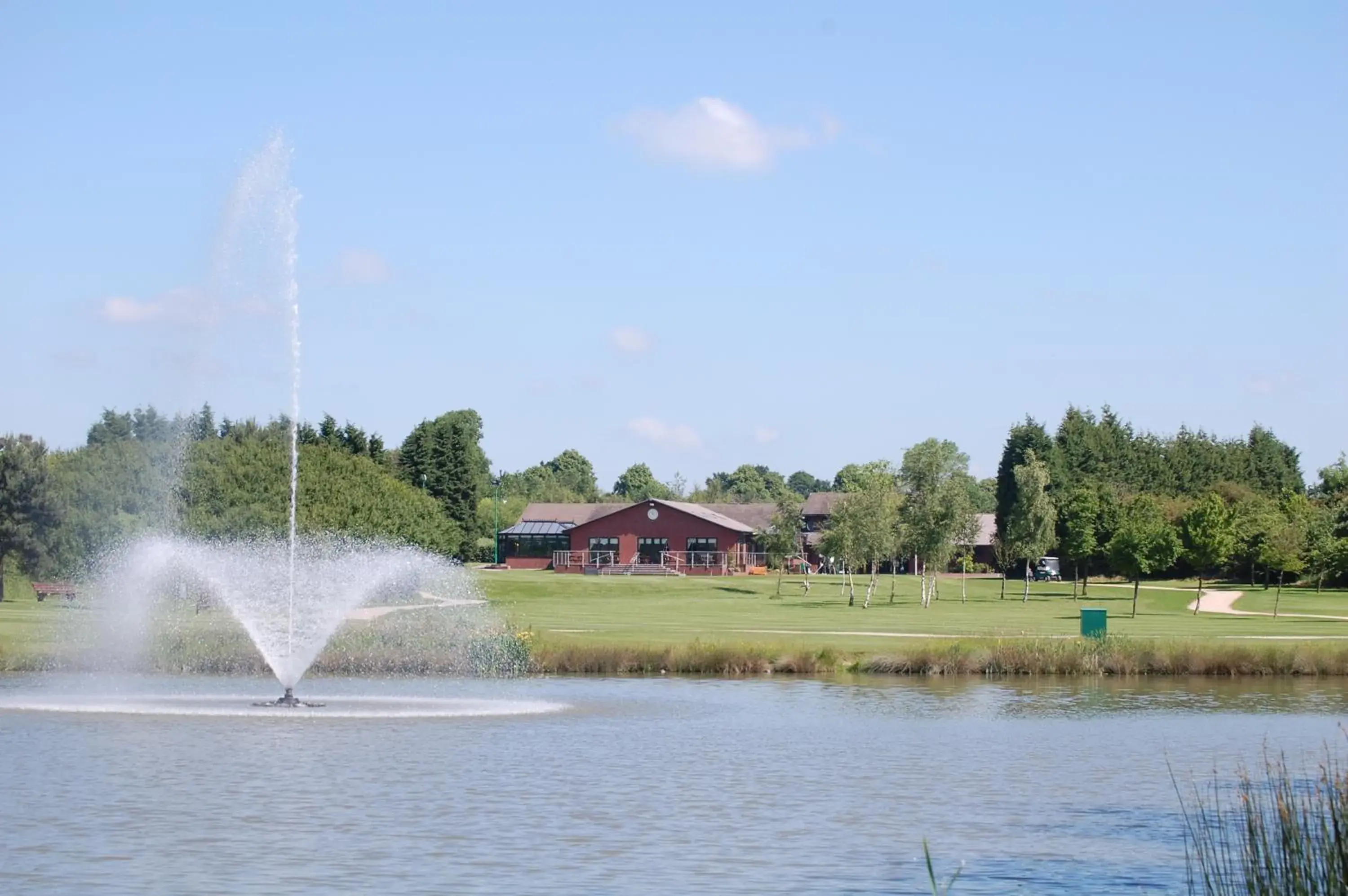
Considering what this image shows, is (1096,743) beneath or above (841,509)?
beneath

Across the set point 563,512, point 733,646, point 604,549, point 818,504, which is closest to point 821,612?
point 733,646

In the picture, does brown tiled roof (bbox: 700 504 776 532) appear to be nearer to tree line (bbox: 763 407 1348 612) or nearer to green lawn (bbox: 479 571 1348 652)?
tree line (bbox: 763 407 1348 612)

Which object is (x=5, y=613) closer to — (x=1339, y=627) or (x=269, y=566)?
(x=269, y=566)

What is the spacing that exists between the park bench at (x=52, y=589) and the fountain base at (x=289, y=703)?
140ft

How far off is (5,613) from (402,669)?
28.2 meters

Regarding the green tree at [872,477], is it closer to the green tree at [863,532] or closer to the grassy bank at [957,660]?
the green tree at [863,532]

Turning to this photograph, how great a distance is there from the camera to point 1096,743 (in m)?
34.5

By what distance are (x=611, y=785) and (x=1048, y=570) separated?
11082 centimetres

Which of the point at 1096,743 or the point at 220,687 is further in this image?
the point at 220,687

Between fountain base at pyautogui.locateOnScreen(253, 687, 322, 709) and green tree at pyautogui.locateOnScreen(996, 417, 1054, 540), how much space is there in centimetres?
9948

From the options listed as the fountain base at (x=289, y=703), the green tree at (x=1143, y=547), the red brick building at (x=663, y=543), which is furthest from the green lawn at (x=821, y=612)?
the red brick building at (x=663, y=543)

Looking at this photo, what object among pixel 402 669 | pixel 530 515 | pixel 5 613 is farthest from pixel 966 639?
pixel 530 515

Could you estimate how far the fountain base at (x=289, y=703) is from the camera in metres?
38.2

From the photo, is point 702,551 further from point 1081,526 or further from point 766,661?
point 766,661
